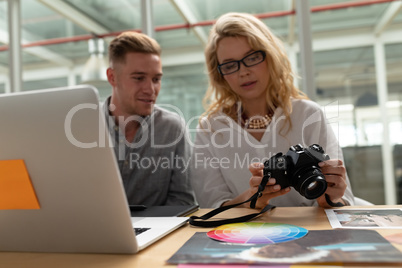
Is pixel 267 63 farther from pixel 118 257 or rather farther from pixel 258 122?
pixel 118 257

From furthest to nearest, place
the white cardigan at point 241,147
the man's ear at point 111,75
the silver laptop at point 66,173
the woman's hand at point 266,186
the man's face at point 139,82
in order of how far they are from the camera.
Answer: the man's ear at point 111,75 < the man's face at point 139,82 < the white cardigan at point 241,147 < the woman's hand at point 266,186 < the silver laptop at point 66,173

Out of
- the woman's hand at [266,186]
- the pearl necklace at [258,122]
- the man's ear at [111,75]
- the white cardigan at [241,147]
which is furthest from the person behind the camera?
the man's ear at [111,75]

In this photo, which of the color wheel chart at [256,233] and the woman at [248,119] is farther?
the woman at [248,119]

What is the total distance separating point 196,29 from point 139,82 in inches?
31.5

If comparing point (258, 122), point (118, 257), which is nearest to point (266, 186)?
point (118, 257)

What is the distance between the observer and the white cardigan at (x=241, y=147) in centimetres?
143

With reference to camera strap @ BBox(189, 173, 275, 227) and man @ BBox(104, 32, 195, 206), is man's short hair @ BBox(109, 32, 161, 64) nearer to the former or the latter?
man @ BBox(104, 32, 195, 206)

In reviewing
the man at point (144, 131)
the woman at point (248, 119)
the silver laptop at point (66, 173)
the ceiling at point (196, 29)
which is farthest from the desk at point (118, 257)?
the ceiling at point (196, 29)

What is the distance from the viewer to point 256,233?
29.6 inches

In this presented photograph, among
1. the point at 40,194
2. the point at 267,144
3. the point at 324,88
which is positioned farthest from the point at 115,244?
the point at 324,88

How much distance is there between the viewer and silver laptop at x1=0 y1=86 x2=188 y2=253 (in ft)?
1.87

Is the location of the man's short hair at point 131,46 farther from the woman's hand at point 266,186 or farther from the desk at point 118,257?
the desk at point 118,257

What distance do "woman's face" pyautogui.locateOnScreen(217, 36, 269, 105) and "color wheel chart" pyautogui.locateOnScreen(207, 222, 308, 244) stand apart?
0.79 meters

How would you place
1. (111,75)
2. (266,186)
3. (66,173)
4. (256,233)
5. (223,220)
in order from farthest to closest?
(111,75) → (266,186) → (223,220) → (256,233) → (66,173)
